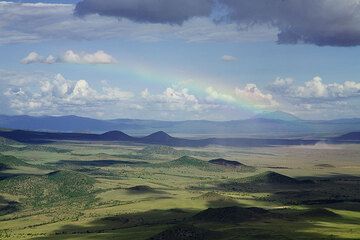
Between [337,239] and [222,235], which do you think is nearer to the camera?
[337,239]

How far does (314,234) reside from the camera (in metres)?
198

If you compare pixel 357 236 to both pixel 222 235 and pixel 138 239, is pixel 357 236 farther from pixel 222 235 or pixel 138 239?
pixel 138 239

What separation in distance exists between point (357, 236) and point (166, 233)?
57.8 metres

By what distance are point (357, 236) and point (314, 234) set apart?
13924mm

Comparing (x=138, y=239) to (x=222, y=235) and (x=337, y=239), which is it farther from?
(x=337, y=239)

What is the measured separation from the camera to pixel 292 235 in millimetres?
197625

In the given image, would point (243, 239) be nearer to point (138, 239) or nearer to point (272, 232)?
point (272, 232)

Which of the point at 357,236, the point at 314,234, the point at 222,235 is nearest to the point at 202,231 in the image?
the point at 222,235

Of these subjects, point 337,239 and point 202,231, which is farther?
point 202,231

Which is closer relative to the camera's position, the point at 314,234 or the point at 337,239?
the point at 337,239

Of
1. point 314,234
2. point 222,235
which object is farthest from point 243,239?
point 314,234

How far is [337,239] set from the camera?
18550cm

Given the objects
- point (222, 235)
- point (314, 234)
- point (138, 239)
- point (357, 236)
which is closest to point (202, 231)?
point (222, 235)

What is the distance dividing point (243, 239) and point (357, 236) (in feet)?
114
